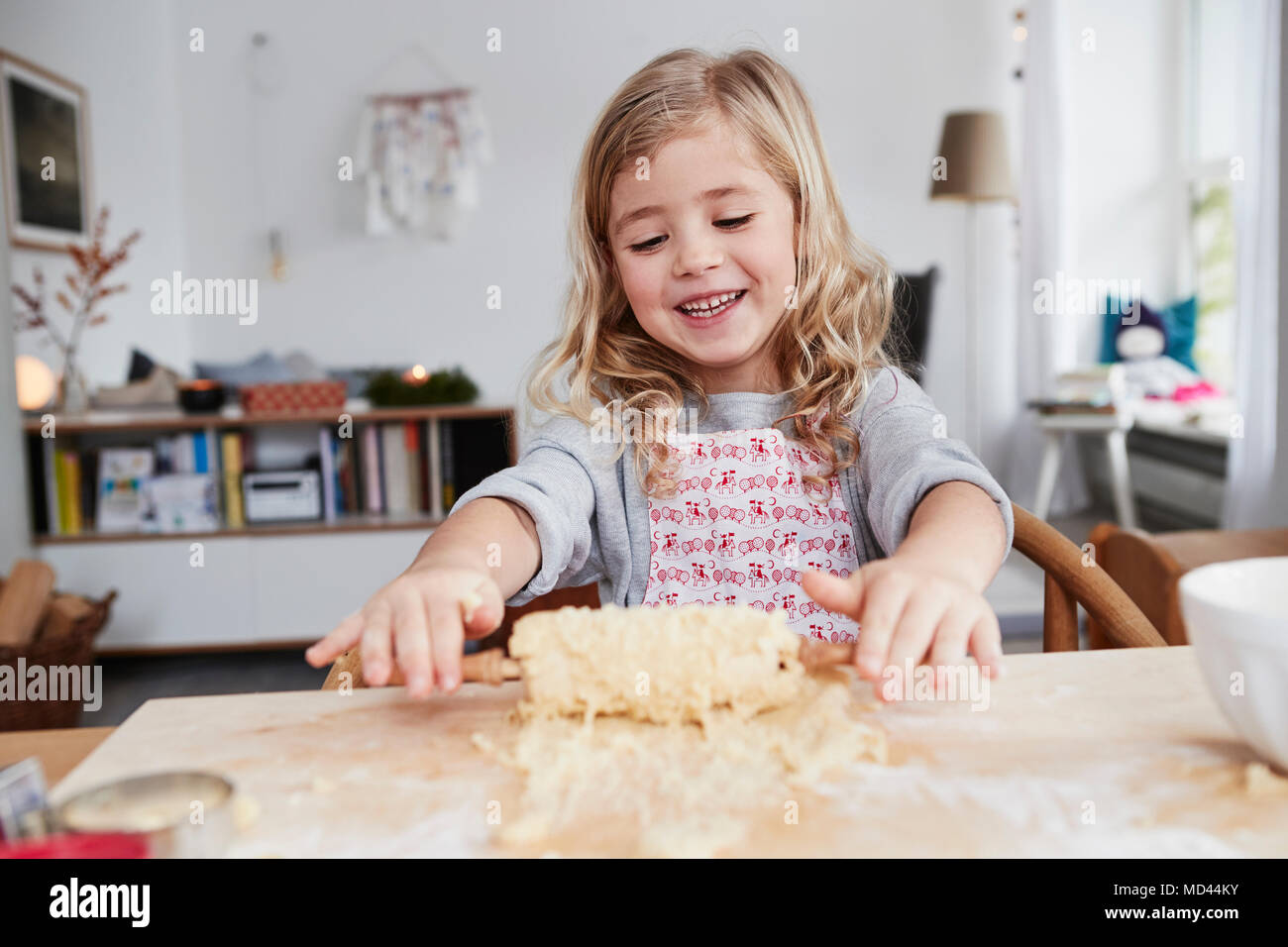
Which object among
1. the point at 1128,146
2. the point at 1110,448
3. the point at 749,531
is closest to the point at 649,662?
the point at 749,531

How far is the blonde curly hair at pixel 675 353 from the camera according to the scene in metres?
1.09

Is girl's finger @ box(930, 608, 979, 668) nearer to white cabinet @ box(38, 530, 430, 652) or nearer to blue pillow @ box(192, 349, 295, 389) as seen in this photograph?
white cabinet @ box(38, 530, 430, 652)

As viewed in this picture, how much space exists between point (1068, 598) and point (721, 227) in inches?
19.0

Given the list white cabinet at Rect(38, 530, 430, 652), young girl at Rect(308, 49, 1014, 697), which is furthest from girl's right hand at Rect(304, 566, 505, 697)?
white cabinet at Rect(38, 530, 430, 652)

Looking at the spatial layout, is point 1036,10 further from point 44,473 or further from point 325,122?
point 44,473

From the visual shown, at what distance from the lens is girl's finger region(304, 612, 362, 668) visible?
22.9 inches

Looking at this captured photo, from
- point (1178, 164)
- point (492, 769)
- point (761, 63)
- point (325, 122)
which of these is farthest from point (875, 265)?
point (325, 122)

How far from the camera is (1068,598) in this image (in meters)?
0.90

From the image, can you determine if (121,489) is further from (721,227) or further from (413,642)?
(413,642)

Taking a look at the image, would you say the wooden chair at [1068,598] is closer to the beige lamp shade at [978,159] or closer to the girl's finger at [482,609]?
the girl's finger at [482,609]

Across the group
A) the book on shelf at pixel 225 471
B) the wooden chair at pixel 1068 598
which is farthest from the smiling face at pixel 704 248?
the book on shelf at pixel 225 471

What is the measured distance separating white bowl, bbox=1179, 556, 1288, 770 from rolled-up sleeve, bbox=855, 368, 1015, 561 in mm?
252

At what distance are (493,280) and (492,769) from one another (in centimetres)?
523

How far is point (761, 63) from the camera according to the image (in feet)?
3.85
